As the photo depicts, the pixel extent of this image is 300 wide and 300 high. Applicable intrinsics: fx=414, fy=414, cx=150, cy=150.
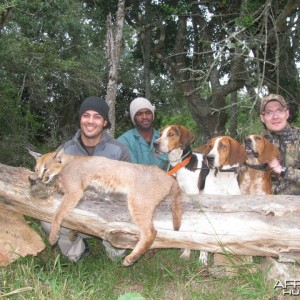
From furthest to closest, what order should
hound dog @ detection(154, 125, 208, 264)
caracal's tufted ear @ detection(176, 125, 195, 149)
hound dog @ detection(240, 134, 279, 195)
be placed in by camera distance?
caracal's tufted ear @ detection(176, 125, 195, 149), hound dog @ detection(154, 125, 208, 264), hound dog @ detection(240, 134, 279, 195)

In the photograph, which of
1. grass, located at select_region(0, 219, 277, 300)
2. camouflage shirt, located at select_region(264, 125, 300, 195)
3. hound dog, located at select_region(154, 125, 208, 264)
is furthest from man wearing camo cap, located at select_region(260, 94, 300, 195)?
grass, located at select_region(0, 219, 277, 300)

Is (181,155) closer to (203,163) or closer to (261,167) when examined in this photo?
(203,163)

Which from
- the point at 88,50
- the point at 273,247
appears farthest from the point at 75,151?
the point at 88,50

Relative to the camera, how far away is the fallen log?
4227 millimetres

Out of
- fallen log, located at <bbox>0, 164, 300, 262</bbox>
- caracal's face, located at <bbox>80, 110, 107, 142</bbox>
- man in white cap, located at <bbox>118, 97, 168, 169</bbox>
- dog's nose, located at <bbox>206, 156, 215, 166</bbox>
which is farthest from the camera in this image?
man in white cap, located at <bbox>118, 97, 168, 169</bbox>

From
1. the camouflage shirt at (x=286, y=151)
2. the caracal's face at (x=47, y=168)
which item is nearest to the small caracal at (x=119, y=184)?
the caracal's face at (x=47, y=168)

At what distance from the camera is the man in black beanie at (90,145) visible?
17.6 feet

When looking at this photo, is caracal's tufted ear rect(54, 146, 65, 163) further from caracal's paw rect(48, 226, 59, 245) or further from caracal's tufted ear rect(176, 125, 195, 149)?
caracal's tufted ear rect(176, 125, 195, 149)

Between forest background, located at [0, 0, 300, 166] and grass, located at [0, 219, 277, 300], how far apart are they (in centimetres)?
340

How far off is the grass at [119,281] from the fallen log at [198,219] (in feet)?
1.40

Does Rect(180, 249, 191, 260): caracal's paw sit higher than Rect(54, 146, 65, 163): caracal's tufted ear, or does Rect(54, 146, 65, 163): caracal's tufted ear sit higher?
Rect(54, 146, 65, 163): caracal's tufted ear

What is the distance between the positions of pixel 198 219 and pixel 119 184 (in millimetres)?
933

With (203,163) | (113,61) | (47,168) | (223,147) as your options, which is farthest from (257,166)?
(113,61)

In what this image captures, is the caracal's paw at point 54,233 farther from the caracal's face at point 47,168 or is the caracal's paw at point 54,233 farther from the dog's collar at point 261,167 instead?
the dog's collar at point 261,167
